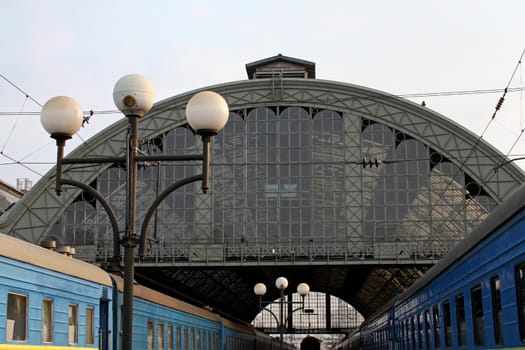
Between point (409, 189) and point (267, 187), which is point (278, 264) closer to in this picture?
point (267, 187)

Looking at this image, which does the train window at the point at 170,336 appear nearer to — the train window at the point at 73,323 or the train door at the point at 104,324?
the train door at the point at 104,324

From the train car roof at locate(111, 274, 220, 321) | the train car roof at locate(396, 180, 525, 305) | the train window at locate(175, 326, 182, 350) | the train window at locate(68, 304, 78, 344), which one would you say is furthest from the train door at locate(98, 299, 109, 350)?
the train window at locate(175, 326, 182, 350)

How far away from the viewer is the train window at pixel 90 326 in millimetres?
15383

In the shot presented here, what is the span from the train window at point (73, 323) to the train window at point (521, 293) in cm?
802

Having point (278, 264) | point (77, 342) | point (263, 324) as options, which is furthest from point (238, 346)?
point (263, 324)

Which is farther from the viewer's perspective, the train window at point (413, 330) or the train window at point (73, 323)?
the train window at point (413, 330)

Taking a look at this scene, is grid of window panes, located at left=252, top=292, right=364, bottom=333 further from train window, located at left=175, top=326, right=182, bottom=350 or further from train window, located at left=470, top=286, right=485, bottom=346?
train window, located at left=470, top=286, right=485, bottom=346

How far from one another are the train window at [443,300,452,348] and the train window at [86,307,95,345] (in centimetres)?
649

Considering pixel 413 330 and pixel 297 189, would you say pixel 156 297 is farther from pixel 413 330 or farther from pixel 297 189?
pixel 297 189

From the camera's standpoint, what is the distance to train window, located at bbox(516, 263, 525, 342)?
9086mm

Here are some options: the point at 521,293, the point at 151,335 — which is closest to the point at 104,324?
the point at 151,335

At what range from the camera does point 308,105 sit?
62.7m

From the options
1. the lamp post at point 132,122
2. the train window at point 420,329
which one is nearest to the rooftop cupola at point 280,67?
the train window at point 420,329

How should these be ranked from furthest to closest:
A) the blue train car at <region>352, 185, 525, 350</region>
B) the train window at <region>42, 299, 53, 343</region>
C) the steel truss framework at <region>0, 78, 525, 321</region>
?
the steel truss framework at <region>0, 78, 525, 321</region> → the train window at <region>42, 299, 53, 343</region> → the blue train car at <region>352, 185, 525, 350</region>
